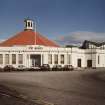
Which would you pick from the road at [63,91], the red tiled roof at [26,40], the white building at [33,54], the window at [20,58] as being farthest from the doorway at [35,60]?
the road at [63,91]

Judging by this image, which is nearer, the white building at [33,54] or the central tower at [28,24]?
the white building at [33,54]

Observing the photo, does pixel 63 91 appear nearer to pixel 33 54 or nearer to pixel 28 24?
pixel 33 54

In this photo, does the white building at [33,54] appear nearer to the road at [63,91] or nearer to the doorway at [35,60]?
the doorway at [35,60]

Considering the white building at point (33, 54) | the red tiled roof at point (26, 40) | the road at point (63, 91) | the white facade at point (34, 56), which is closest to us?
the road at point (63, 91)

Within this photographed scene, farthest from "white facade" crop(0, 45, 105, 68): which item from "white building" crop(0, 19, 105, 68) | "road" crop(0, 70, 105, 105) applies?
"road" crop(0, 70, 105, 105)

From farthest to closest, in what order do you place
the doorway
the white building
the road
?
the doorway
the white building
the road

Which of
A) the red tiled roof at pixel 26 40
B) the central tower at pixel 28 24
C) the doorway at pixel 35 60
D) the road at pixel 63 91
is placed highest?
the central tower at pixel 28 24

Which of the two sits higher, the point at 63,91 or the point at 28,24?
the point at 28,24

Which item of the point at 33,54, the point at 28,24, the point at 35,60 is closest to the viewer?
the point at 33,54

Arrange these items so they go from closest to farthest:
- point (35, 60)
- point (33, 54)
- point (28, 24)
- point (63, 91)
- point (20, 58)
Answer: point (63, 91) → point (20, 58) → point (33, 54) → point (35, 60) → point (28, 24)

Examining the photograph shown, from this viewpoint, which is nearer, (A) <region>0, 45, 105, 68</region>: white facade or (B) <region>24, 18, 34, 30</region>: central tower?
(A) <region>0, 45, 105, 68</region>: white facade

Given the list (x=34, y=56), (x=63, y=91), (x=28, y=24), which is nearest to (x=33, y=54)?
(x=34, y=56)

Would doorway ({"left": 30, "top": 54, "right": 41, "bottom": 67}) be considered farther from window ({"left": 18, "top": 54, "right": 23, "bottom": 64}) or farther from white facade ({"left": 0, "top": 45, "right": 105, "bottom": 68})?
window ({"left": 18, "top": 54, "right": 23, "bottom": 64})

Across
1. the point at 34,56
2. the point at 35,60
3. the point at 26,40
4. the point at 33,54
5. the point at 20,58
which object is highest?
the point at 26,40
